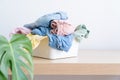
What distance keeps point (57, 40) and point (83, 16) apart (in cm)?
40

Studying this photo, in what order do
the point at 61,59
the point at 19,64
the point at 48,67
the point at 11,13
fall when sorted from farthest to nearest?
the point at 11,13 < the point at 61,59 < the point at 48,67 < the point at 19,64

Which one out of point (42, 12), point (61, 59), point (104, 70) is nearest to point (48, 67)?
point (61, 59)

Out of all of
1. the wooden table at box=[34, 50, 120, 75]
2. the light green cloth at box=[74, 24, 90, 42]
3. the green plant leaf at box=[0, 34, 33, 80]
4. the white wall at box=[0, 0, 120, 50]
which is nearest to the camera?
the green plant leaf at box=[0, 34, 33, 80]

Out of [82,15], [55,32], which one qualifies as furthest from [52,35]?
[82,15]

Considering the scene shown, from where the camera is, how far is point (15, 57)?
776 mm

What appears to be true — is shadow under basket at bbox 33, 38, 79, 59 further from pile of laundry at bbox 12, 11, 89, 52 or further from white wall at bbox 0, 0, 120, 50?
white wall at bbox 0, 0, 120, 50

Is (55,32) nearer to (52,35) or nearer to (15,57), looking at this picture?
(52,35)

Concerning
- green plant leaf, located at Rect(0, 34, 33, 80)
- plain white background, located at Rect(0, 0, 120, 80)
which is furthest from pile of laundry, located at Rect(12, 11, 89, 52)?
plain white background, located at Rect(0, 0, 120, 80)

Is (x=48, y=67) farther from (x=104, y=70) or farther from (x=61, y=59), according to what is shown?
(x=104, y=70)

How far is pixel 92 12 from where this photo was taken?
131cm

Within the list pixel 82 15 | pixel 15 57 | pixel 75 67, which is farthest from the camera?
pixel 82 15

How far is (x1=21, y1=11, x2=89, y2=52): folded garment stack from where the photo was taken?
3.18ft

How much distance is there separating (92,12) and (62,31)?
0.37 m

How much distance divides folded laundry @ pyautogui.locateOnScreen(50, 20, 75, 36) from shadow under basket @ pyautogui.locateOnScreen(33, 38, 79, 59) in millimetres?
58
